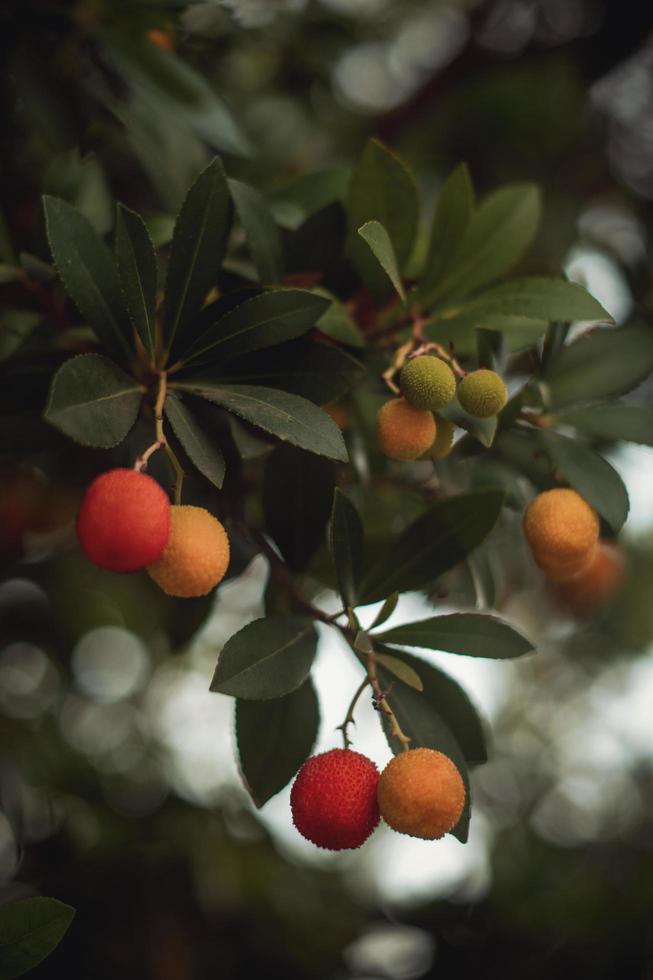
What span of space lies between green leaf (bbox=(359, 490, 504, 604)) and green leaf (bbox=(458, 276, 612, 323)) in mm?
207

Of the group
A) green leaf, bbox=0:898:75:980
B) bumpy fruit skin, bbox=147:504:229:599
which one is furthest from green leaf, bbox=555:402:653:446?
green leaf, bbox=0:898:75:980

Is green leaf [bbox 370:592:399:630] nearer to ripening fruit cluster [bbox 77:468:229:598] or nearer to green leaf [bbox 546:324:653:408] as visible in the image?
ripening fruit cluster [bbox 77:468:229:598]

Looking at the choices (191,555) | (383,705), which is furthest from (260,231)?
(383,705)

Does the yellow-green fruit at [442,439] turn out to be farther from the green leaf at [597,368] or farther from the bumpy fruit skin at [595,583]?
the bumpy fruit skin at [595,583]

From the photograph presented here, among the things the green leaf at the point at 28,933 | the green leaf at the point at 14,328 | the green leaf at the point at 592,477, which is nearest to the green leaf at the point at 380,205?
the green leaf at the point at 592,477

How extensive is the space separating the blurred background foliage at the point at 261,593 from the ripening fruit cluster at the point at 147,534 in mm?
290

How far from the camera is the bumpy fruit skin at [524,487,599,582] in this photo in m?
0.89

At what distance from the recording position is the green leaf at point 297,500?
991 mm

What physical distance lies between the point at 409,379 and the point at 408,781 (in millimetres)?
350

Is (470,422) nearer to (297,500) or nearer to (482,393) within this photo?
(482,393)

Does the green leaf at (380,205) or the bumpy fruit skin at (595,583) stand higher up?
the green leaf at (380,205)

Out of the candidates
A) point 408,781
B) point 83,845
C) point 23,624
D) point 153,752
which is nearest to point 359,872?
point 153,752

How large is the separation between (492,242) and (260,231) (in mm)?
297

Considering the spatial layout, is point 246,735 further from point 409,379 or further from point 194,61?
point 194,61
